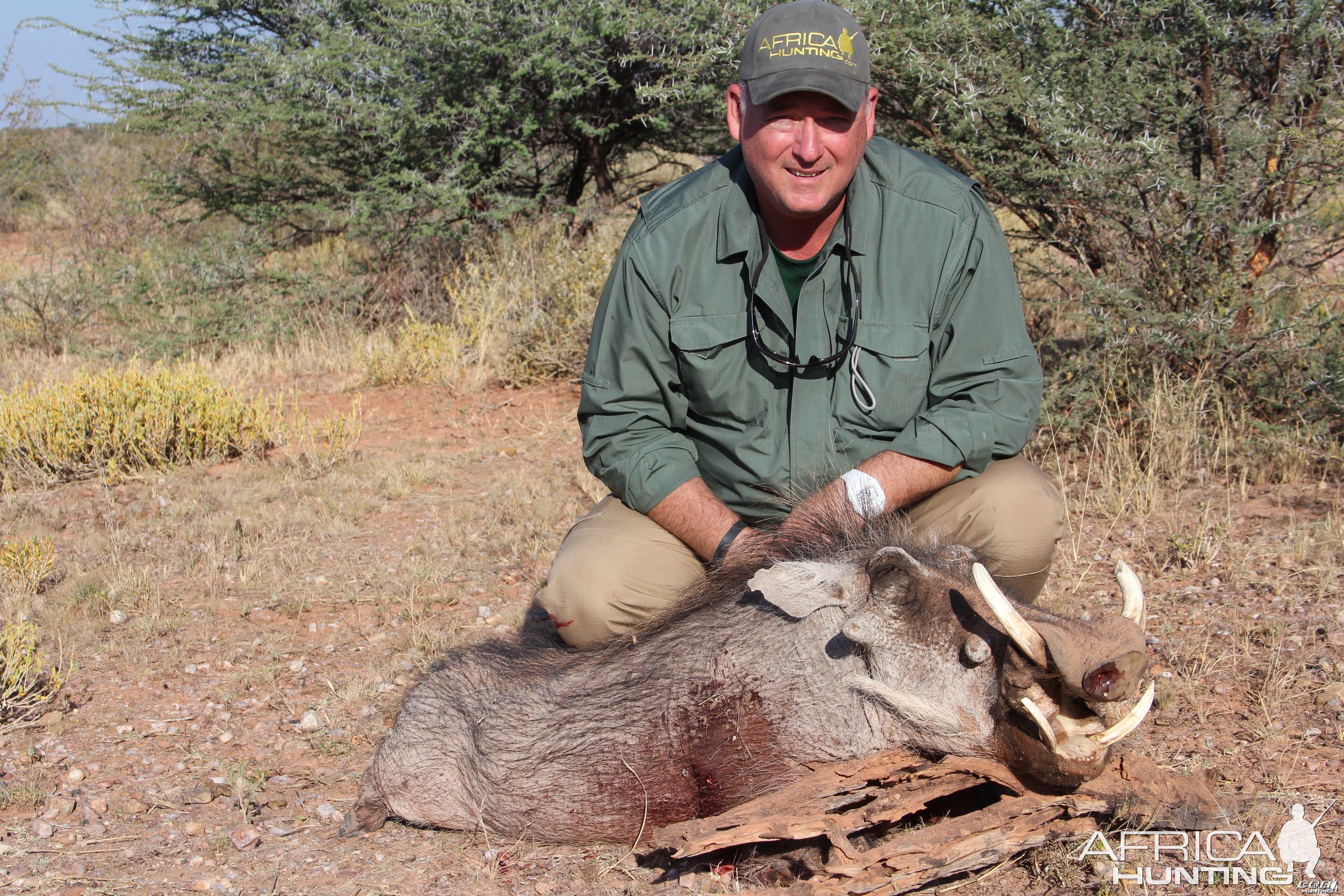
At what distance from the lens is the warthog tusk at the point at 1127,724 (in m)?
1.99

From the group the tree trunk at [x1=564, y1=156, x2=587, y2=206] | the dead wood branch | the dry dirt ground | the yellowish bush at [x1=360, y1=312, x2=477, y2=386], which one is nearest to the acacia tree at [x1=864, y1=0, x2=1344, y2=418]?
the dry dirt ground

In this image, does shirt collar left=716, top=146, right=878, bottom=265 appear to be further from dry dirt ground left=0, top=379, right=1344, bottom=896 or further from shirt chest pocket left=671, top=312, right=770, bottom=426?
dry dirt ground left=0, top=379, right=1344, bottom=896

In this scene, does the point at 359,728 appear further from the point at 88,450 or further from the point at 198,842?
the point at 88,450

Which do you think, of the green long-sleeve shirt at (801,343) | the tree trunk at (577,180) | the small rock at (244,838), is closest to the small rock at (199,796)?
the small rock at (244,838)

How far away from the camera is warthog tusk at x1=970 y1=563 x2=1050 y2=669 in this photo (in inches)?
78.5

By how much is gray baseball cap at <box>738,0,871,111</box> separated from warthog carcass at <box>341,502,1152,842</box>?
116cm

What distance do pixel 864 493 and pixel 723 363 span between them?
0.60 metres

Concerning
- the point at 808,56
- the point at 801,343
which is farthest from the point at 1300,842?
the point at 808,56

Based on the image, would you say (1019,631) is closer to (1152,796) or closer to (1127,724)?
(1127,724)

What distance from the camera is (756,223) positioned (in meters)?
3.07

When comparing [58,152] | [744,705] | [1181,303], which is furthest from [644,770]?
[58,152]

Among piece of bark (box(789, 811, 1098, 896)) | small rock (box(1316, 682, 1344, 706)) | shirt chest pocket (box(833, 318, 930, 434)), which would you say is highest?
shirt chest pocket (box(833, 318, 930, 434))

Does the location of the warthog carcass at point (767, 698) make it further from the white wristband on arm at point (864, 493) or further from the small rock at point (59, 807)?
the small rock at point (59, 807)

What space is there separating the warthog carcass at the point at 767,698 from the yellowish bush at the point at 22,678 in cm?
131
